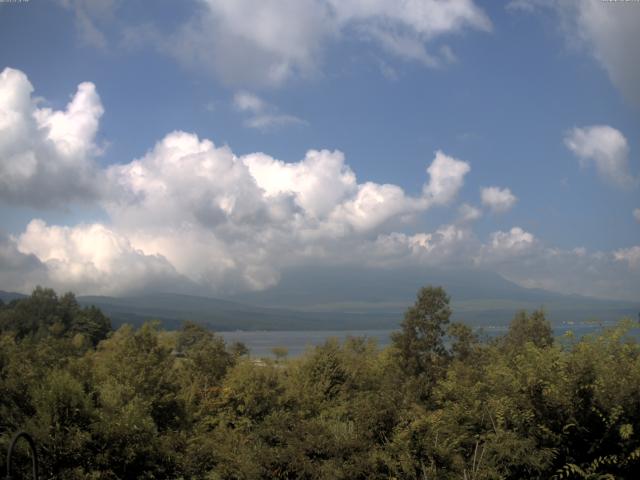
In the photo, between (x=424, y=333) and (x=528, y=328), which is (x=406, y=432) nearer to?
(x=424, y=333)

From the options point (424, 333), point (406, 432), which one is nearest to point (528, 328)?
point (424, 333)

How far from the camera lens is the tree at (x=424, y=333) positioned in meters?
44.4

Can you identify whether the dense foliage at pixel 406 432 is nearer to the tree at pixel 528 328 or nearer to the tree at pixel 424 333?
the tree at pixel 424 333

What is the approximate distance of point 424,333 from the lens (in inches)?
1795

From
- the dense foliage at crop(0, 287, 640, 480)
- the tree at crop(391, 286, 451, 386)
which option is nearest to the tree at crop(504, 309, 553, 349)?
the tree at crop(391, 286, 451, 386)

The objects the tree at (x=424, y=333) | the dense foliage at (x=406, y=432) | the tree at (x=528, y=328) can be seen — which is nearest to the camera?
the dense foliage at (x=406, y=432)

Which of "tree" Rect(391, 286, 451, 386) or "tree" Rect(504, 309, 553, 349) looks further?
"tree" Rect(504, 309, 553, 349)

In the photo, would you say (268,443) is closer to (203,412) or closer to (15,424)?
(15,424)

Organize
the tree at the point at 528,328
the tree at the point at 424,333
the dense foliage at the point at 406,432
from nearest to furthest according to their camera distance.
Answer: the dense foliage at the point at 406,432 < the tree at the point at 424,333 < the tree at the point at 528,328

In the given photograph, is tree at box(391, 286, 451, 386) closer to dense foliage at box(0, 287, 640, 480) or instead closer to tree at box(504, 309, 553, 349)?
tree at box(504, 309, 553, 349)

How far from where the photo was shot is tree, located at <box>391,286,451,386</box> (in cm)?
4438

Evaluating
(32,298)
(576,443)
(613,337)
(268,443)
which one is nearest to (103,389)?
(268,443)

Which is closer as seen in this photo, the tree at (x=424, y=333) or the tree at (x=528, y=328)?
the tree at (x=424, y=333)

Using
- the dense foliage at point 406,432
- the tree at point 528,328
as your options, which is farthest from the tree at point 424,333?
the dense foliage at point 406,432
